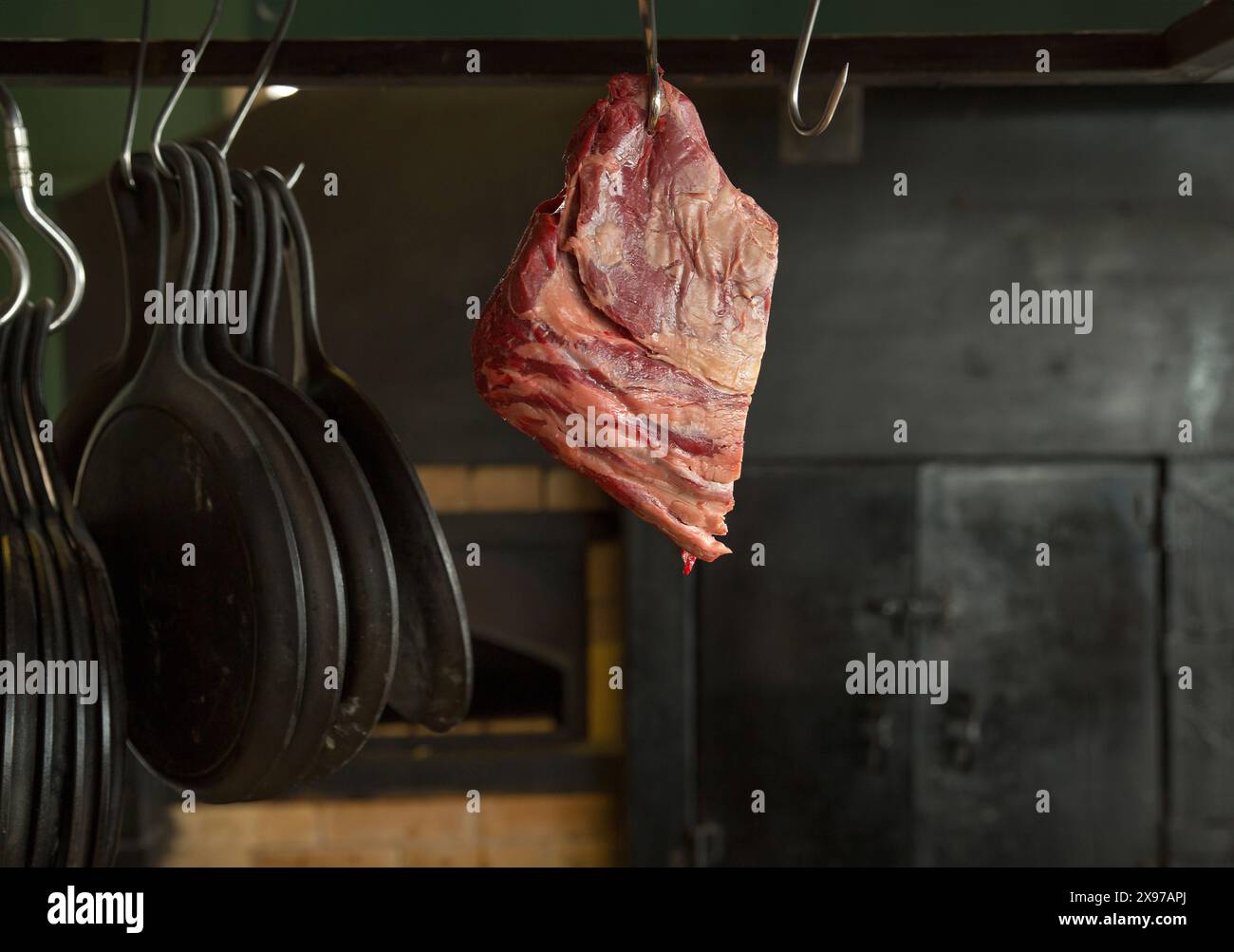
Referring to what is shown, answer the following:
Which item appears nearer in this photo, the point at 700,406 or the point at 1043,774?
the point at 700,406

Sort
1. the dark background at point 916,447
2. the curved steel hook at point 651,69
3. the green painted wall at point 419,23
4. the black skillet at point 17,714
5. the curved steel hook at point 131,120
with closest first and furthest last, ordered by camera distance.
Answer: the curved steel hook at point 651,69 < the black skillet at point 17,714 < the curved steel hook at point 131,120 < the dark background at point 916,447 < the green painted wall at point 419,23

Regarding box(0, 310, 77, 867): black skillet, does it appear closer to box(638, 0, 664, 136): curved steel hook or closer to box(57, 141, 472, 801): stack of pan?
box(57, 141, 472, 801): stack of pan

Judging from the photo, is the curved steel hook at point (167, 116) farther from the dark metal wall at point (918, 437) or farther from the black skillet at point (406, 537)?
the dark metal wall at point (918, 437)

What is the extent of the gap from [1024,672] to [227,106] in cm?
225

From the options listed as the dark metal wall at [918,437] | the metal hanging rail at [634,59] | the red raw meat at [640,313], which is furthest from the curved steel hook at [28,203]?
the dark metal wall at [918,437]

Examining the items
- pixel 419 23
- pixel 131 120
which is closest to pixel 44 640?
pixel 131 120

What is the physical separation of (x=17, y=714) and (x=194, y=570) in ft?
0.51

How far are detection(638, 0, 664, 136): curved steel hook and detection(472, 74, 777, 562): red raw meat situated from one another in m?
0.03

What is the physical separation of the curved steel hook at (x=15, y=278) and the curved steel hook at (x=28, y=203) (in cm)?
2

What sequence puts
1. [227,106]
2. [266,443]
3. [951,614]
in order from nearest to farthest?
[266,443] → [951,614] → [227,106]

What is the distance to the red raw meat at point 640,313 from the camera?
0.81 metres

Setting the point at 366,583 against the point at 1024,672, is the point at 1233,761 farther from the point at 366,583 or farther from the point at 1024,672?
the point at 366,583

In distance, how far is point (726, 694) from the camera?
101 inches

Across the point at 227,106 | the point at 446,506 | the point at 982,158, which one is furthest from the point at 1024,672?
the point at 227,106
